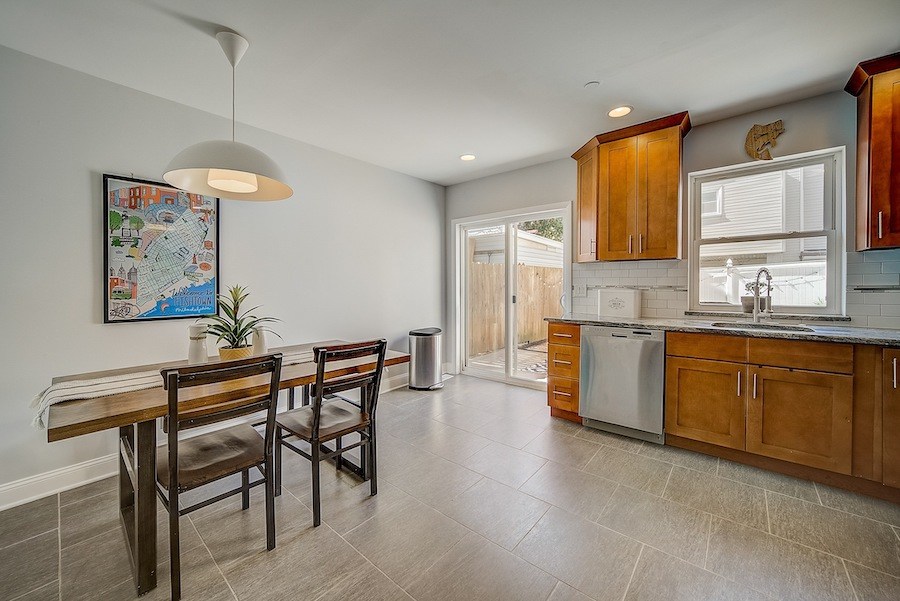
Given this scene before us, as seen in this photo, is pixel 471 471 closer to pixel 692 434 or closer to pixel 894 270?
pixel 692 434

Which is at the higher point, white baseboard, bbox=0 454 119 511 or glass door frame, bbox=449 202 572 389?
glass door frame, bbox=449 202 572 389

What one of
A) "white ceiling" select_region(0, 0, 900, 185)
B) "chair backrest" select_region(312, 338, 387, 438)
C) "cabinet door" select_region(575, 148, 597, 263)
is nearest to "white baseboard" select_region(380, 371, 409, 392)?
"chair backrest" select_region(312, 338, 387, 438)

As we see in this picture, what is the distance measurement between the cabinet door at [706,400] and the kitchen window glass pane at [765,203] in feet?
4.03

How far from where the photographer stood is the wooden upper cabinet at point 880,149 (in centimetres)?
223

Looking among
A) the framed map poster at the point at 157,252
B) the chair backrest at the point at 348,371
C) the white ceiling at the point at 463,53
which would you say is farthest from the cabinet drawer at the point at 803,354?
the framed map poster at the point at 157,252

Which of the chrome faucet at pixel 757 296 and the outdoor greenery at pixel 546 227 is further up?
the outdoor greenery at pixel 546 227

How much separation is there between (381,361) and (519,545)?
47.1 inches

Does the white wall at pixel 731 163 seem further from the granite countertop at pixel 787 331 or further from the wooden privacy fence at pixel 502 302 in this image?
the wooden privacy fence at pixel 502 302

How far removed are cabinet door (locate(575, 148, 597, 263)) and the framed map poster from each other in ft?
10.7

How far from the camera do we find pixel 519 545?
1.78 m

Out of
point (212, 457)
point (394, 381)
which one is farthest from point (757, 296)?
point (212, 457)

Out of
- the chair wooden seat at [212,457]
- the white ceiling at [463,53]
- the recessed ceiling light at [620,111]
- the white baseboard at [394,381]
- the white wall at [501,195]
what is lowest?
the white baseboard at [394,381]

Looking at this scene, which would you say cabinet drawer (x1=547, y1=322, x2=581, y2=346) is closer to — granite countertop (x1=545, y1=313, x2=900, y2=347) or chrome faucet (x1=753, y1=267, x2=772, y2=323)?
granite countertop (x1=545, y1=313, x2=900, y2=347)

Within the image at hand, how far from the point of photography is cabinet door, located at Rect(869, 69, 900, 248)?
2227mm
